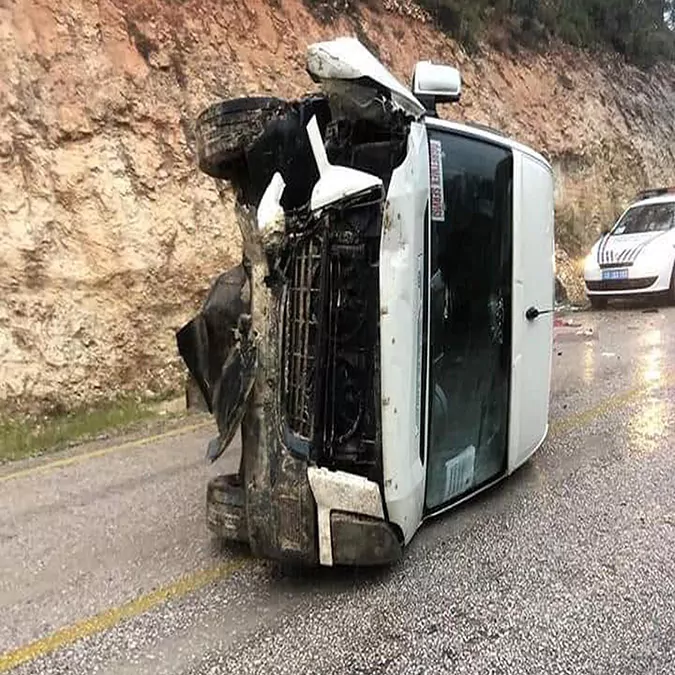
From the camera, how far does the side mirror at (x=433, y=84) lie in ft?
13.1

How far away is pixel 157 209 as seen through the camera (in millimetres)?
9469

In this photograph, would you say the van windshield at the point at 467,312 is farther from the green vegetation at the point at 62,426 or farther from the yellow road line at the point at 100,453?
the green vegetation at the point at 62,426

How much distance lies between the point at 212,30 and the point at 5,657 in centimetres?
979

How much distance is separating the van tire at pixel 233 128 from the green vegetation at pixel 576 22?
13683 mm

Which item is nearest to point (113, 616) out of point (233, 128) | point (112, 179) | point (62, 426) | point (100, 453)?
point (233, 128)

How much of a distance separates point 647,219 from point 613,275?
1.62 meters

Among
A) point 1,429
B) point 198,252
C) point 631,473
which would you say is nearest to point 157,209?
point 198,252

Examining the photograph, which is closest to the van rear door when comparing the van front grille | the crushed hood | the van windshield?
the van windshield

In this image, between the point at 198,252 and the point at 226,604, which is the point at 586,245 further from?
the point at 226,604

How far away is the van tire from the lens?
3.52 m

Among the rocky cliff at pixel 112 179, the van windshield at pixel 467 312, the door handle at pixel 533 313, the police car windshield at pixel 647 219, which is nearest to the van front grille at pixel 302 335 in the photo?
the van windshield at pixel 467 312

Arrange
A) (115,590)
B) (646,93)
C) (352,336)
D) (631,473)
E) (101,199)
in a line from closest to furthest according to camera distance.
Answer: (352,336) → (115,590) → (631,473) → (101,199) → (646,93)

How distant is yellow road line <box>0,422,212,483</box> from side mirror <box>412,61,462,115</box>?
3573 millimetres

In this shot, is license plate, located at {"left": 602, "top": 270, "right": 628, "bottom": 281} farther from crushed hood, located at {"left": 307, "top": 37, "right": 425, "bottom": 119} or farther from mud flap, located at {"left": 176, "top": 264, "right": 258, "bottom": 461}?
crushed hood, located at {"left": 307, "top": 37, "right": 425, "bottom": 119}
